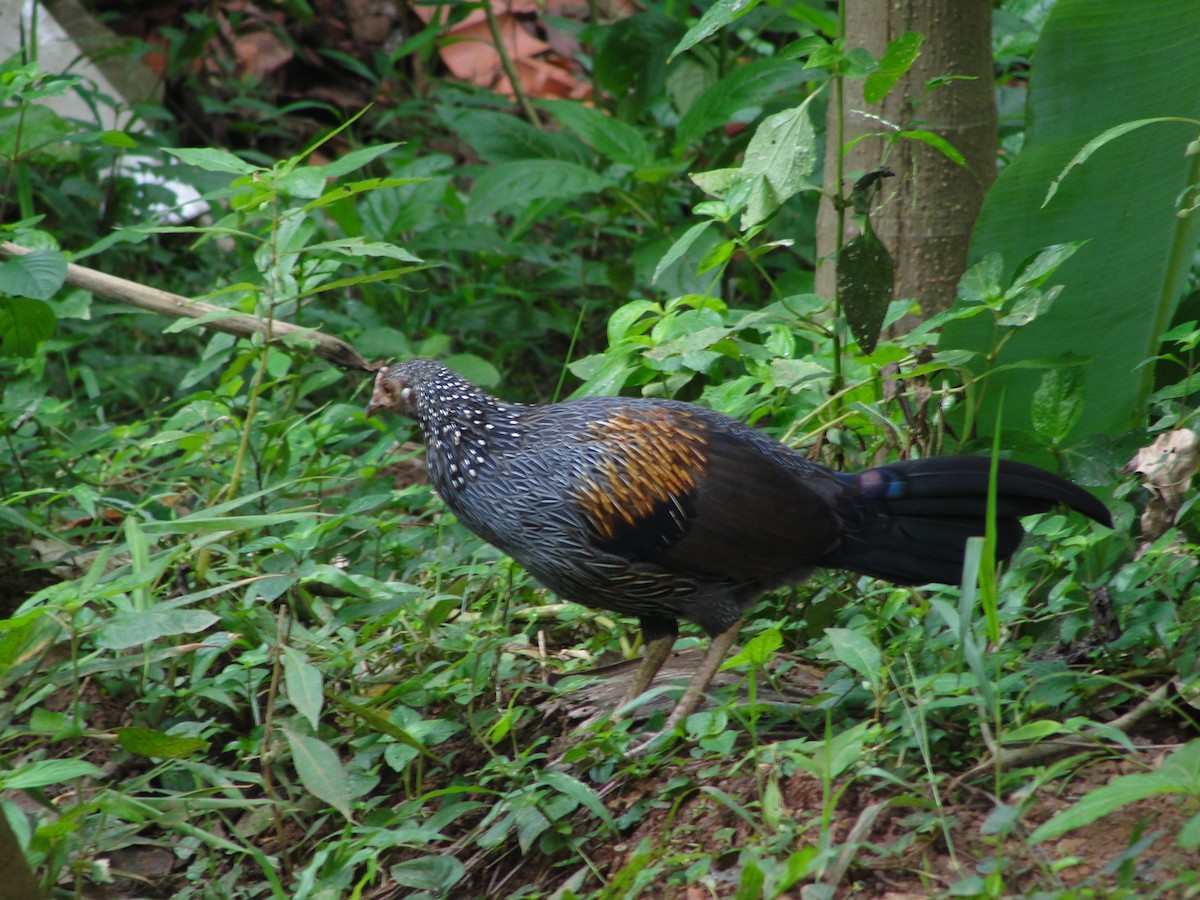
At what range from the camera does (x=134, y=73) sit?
7898 millimetres

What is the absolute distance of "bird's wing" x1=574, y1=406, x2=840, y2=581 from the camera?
10.3ft

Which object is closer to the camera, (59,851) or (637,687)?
(59,851)

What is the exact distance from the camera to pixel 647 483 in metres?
3.15

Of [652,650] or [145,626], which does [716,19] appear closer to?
[652,650]

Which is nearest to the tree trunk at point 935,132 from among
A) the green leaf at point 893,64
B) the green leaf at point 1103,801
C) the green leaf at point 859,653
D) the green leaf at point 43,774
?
the green leaf at point 893,64

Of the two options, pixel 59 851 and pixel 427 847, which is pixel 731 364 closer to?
pixel 427 847

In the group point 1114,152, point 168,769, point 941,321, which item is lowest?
point 168,769

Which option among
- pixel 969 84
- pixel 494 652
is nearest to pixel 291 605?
pixel 494 652

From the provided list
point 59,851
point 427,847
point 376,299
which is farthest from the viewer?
point 376,299

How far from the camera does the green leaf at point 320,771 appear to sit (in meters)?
2.74

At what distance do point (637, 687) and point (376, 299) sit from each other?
11.3 ft

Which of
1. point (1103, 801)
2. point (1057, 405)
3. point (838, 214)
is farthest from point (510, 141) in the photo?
point (1103, 801)

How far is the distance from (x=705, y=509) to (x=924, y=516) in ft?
1.80

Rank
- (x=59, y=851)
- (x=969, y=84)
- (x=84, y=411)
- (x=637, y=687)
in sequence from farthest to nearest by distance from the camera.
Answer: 1. (x=84, y=411)
2. (x=969, y=84)
3. (x=637, y=687)
4. (x=59, y=851)
